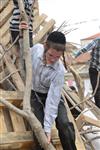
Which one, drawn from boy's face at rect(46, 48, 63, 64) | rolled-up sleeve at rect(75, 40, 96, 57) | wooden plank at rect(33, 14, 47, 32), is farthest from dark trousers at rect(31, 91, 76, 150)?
wooden plank at rect(33, 14, 47, 32)

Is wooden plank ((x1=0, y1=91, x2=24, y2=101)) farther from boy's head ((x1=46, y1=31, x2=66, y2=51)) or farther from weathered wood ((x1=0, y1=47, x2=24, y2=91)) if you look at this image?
boy's head ((x1=46, y1=31, x2=66, y2=51))

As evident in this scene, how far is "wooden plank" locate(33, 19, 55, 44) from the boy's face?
2200 millimetres

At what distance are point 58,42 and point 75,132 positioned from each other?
900mm

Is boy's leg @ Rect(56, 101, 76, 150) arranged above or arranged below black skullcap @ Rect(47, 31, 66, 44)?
below

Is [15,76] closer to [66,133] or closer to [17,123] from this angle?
[17,123]

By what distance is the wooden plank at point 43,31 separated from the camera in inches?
220

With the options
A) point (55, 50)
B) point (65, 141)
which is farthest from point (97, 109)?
point (55, 50)

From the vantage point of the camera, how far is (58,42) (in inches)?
130

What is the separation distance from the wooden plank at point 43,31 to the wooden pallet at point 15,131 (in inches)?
74.3

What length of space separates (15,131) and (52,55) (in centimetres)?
75

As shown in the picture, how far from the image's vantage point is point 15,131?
3502 millimetres

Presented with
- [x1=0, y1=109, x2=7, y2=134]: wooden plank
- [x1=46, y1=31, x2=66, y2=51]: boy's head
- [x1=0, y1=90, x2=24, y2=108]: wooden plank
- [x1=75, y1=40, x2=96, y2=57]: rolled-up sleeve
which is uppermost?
[x1=46, y1=31, x2=66, y2=51]: boy's head

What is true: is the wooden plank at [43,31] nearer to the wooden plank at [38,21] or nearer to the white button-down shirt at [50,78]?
the wooden plank at [38,21]

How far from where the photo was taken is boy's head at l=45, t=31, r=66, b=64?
3260mm
